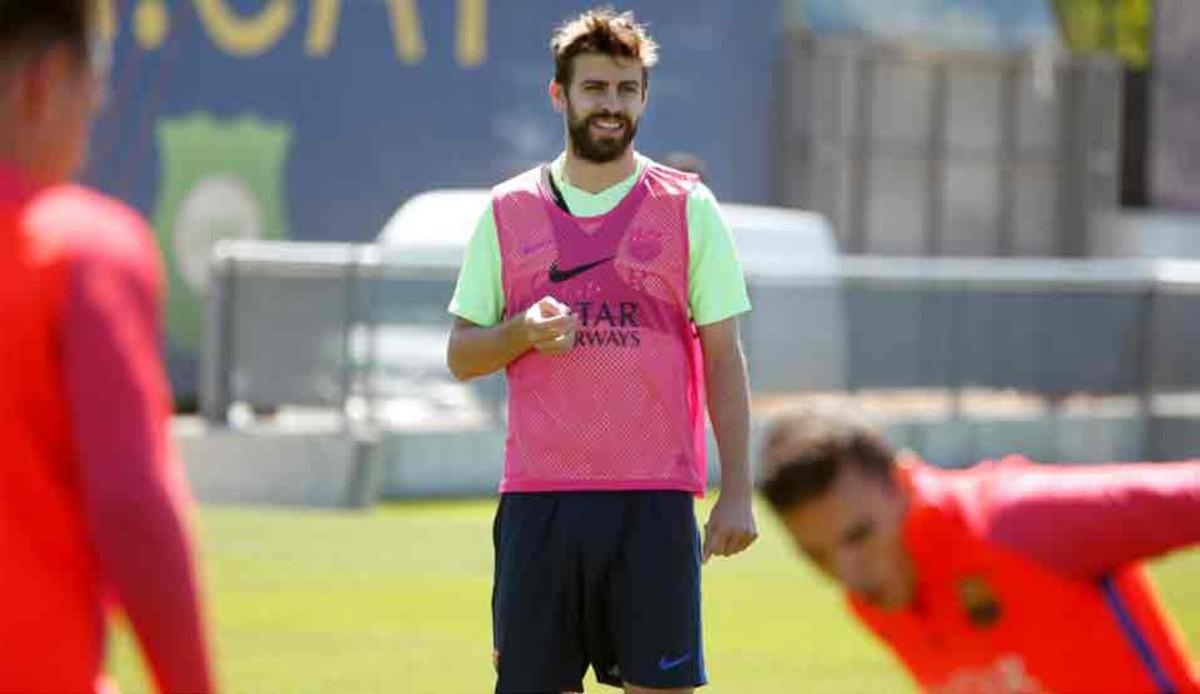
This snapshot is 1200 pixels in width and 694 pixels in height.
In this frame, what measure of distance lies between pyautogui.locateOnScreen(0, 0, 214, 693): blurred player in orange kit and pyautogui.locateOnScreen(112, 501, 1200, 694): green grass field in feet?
21.7

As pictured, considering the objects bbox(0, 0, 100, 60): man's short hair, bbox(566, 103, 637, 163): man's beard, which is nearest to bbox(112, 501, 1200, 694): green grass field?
bbox(566, 103, 637, 163): man's beard

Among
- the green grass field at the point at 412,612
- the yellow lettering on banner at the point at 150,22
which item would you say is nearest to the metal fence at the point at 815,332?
the green grass field at the point at 412,612

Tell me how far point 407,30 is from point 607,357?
2519 cm

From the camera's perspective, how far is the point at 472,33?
31.7 m

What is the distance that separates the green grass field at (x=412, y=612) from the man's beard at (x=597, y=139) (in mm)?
4053

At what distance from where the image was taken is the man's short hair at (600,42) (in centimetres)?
667

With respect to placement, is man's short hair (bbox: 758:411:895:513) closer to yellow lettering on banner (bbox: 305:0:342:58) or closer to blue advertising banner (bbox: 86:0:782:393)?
blue advertising banner (bbox: 86:0:782:393)

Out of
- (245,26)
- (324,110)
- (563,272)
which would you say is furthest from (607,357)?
(324,110)

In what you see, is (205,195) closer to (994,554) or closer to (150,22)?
(150,22)

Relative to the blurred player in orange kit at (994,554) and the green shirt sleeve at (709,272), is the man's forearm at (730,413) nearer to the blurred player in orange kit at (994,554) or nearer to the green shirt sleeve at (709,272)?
the green shirt sleeve at (709,272)

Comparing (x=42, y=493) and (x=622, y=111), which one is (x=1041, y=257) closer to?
(x=622, y=111)

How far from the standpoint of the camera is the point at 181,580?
11.4ft

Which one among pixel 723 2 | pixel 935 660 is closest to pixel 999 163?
pixel 723 2

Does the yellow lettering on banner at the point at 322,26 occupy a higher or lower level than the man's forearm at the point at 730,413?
higher
